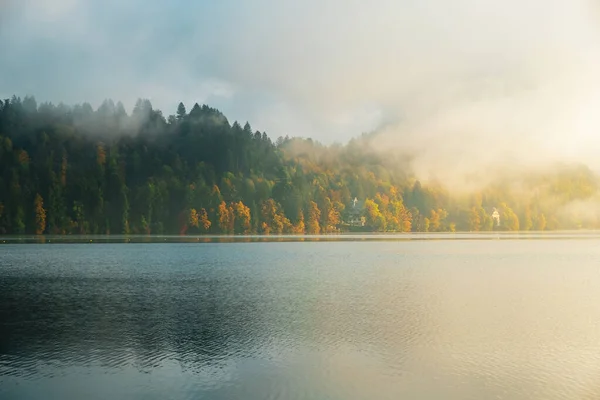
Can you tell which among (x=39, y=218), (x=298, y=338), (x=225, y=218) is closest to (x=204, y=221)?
(x=225, y=218)

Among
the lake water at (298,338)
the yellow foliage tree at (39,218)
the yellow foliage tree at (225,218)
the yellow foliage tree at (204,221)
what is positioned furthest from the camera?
the yellow foliage tree at (225,218)

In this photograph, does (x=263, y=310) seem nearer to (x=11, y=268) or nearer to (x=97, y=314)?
(x=97, y=314)

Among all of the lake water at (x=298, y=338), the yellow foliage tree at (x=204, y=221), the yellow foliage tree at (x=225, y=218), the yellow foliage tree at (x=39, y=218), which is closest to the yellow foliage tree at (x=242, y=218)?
the yellow foliage tree at (x=225, y=218)

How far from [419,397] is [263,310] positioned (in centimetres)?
1741

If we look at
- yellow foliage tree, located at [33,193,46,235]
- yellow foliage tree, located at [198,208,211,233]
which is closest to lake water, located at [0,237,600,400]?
yellow foliage tree, located at [33,193,46,235]

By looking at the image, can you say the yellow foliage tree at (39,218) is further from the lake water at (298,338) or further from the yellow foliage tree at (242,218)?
the lake water at (298,338)

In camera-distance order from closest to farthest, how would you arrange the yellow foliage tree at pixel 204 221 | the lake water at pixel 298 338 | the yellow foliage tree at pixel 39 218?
the lake water at pixel 298 338 → the yellow foliage tree at pixel 39 218 → the yellow foliage tree at pixel 204 221

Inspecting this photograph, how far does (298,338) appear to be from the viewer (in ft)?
87.9

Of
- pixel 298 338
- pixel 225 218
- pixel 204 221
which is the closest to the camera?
pixel 298 338

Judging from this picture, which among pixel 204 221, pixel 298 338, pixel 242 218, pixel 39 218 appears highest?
pixel 39 218

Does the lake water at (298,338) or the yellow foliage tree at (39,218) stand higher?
the yellow foliage tree at (39,218)

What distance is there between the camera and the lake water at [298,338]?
1925cm

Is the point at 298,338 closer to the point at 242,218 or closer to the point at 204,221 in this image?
the point at 204,221

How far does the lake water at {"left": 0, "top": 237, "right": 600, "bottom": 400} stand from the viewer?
63.2 feet
